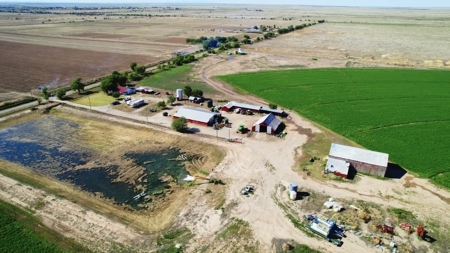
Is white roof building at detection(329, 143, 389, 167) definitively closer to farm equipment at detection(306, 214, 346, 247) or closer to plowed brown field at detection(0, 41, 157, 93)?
farm equipment at detection(306, 214, 346, 247)

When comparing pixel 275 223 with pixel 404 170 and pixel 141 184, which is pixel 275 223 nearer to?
pixel 141 184

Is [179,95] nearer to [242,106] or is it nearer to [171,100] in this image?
[171,100]

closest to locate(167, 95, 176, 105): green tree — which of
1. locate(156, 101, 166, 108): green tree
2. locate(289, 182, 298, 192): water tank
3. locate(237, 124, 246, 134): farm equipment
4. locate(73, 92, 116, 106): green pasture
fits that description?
locate(156, 101, 166, 108): green tree

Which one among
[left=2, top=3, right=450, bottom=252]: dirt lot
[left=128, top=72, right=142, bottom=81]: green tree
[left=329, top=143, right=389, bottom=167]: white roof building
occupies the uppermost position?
[left=128, top=72, right=142, bottom=81]: green tree

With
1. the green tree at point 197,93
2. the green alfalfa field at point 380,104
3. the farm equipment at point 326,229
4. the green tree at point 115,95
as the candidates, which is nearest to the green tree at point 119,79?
the green tree at point 115,95

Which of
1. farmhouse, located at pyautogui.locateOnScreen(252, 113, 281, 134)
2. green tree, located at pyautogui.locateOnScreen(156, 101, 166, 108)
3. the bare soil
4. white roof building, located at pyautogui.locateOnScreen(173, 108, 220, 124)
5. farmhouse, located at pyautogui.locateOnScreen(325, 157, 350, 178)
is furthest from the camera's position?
the bare soil
